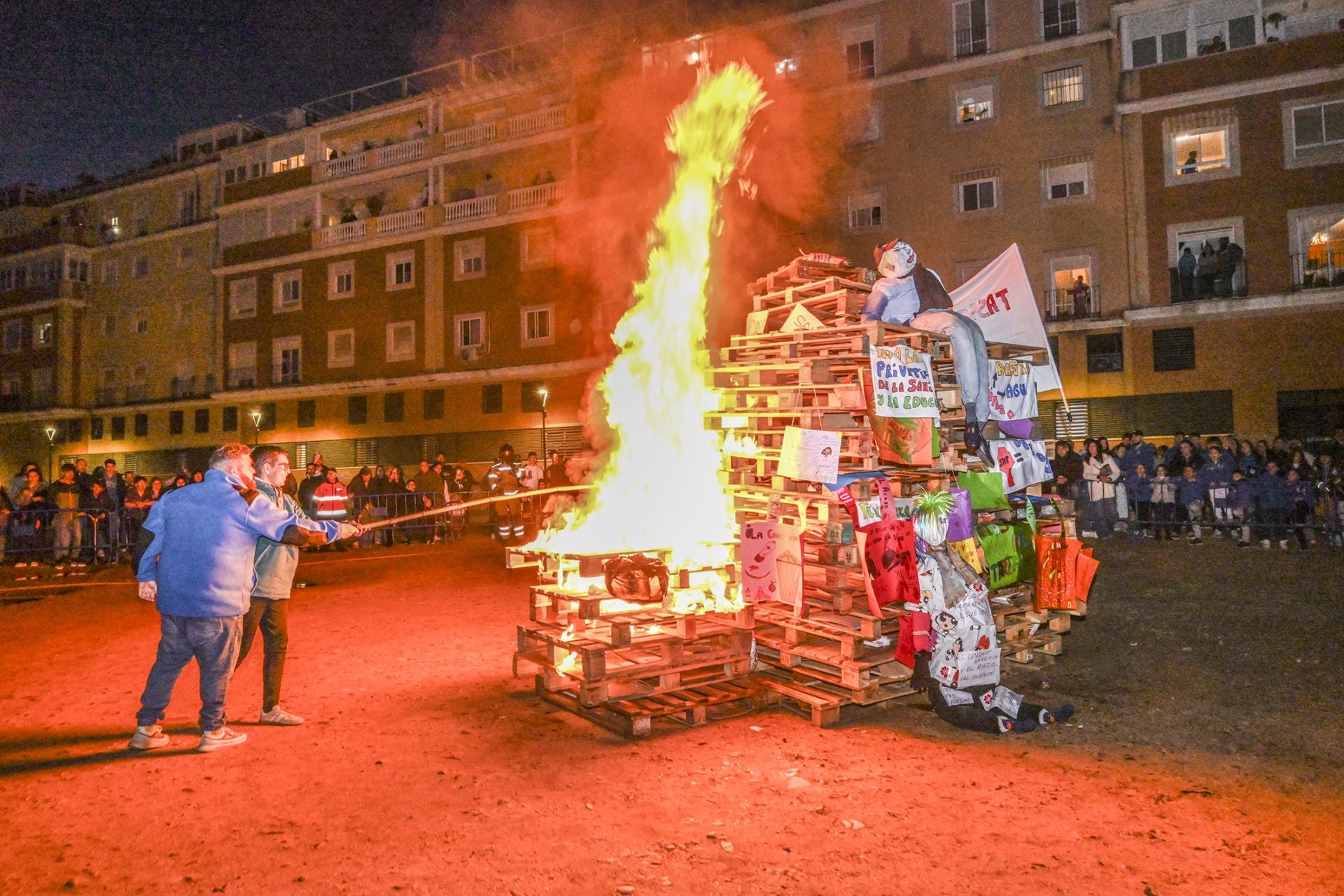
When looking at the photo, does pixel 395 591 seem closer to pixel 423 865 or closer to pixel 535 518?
pixel 535 518

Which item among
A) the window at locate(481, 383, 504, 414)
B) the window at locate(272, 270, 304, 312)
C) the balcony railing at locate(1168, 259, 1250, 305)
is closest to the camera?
the balcony railing at locate(1168, 259, 1250, 305)

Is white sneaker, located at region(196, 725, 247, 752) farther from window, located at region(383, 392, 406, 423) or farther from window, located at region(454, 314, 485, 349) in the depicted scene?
window, located at region(383, 392, 406, 423)

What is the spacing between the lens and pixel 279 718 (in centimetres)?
610

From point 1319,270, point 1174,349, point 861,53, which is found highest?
point 861,53

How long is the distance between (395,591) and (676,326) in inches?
263

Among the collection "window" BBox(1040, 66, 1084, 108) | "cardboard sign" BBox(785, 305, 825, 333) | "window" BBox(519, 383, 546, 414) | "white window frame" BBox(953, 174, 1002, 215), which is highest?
"window" BBox(1040, 66, 1084, 108)

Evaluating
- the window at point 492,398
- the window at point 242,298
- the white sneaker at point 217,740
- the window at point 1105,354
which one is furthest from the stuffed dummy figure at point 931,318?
the window at point 242,298

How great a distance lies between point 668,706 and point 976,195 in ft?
77.5

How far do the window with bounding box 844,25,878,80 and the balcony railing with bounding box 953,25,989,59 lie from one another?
8.53 ft

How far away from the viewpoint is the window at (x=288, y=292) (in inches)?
1411

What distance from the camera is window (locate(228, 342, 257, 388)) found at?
3700cm

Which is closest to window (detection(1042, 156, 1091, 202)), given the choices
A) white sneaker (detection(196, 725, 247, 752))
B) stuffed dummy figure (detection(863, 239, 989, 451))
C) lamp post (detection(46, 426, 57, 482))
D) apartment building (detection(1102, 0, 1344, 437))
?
apartment building (detection(1102, 0, 1344, 437))

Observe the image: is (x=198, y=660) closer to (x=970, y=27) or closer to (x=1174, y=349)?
(x=1174, y=349)

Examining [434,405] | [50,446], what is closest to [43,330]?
[50,446]
